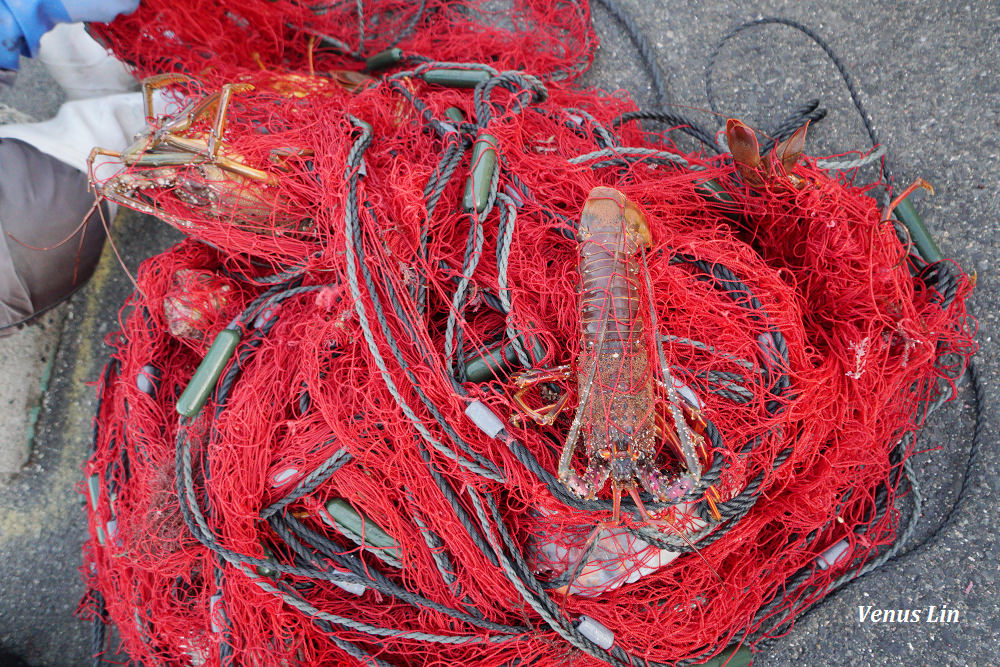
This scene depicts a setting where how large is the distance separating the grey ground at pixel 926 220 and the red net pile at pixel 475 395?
26 cm

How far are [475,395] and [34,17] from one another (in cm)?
206

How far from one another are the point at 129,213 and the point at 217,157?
47.9 inches

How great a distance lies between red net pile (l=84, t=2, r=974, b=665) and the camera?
1902 millimetres

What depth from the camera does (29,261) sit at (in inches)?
89.6

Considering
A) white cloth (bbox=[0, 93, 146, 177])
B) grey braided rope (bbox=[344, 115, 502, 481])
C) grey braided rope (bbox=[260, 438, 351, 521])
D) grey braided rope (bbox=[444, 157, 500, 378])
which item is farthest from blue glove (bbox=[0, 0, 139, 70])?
grey braided rope (bbox=[260, 438, 351, 521])

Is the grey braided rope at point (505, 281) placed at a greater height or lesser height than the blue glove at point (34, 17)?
lesser

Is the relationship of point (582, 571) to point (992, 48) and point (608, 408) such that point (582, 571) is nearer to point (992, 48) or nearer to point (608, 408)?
point (608, 408)

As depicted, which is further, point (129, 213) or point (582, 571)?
point (129, 213)

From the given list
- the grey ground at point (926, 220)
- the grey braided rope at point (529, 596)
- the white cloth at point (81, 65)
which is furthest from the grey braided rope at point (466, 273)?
the white cloth at point (81, 65)

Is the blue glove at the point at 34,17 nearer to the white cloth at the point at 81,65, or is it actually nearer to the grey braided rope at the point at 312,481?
the white cloth at the point at 81,65

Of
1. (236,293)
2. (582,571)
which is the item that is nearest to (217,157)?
(236,293)

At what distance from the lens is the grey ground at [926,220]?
91.1 inches

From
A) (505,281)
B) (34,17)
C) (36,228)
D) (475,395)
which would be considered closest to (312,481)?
(475,395)

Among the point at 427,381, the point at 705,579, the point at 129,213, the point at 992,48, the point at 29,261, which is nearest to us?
the point at 427,381
